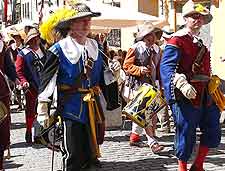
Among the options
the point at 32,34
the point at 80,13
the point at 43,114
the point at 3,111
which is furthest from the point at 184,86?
the point at 32,34

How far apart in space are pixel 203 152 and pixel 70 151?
1.53 metres

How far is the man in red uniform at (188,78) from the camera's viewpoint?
17.5 feet

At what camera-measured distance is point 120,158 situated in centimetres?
689

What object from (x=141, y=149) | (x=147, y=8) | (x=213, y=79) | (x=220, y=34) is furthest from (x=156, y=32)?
(x=147, y=8)

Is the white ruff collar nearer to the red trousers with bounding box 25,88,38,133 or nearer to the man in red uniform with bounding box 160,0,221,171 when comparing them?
the man in red uniform with bounding box 160,0,221,171

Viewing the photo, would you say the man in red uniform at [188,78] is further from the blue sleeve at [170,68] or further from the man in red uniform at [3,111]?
the man in red uniform at [3,111]

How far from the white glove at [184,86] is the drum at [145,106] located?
155cm

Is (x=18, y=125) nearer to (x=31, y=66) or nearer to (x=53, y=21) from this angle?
(x=31, y=66)

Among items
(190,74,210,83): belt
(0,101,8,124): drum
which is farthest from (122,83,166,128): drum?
(0,101,8,124): drum

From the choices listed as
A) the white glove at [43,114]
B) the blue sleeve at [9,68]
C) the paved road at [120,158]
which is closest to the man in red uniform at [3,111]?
the blue sleeve at [9,68]

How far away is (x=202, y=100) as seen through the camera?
215 inches

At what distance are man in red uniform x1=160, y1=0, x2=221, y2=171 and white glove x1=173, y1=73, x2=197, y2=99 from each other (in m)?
0.05

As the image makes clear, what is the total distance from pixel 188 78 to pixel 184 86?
294mm

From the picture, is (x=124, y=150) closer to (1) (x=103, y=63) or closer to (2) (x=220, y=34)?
(1) (x=103, y=63)
